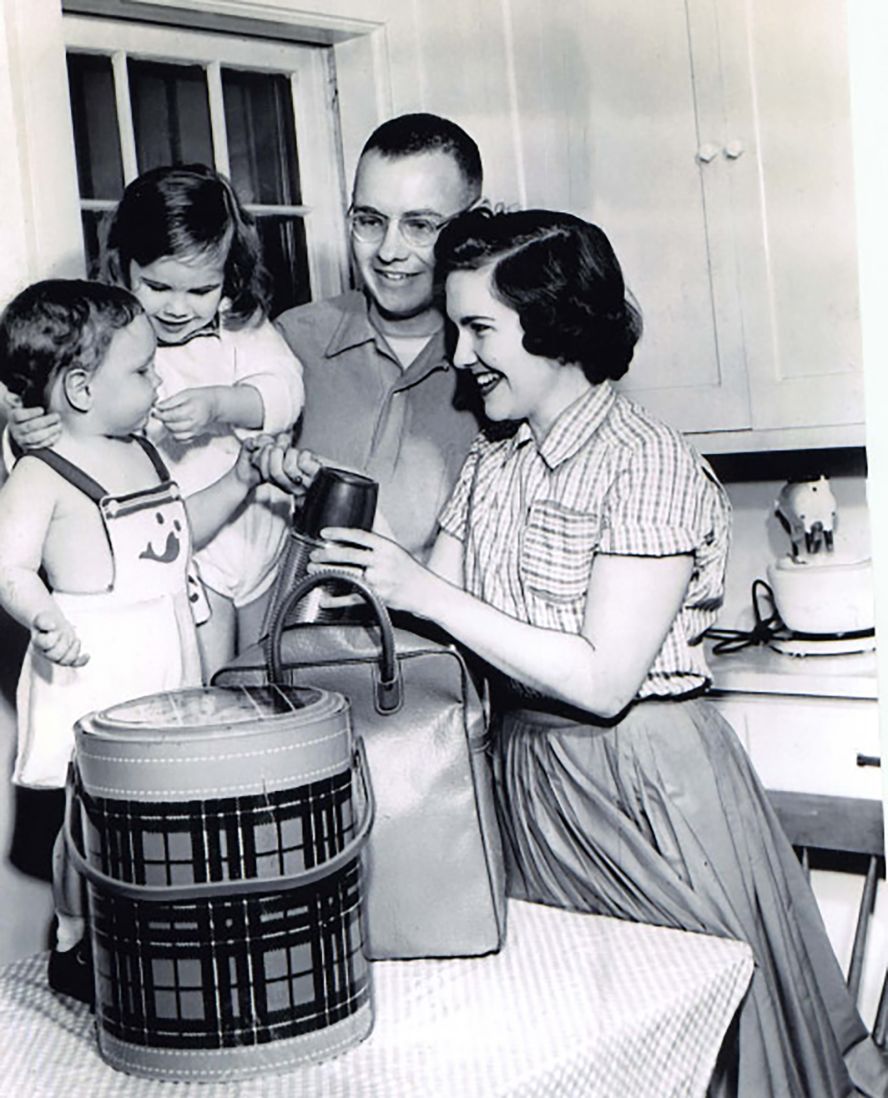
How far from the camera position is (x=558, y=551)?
1239 mm

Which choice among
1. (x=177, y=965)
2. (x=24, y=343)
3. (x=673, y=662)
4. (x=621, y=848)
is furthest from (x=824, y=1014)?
(x=24, y=343)

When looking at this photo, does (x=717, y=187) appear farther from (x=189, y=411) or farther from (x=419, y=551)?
(x=189, y=411)

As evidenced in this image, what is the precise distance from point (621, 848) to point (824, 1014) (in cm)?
27

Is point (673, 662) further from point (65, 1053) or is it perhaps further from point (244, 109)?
point (244, 109)

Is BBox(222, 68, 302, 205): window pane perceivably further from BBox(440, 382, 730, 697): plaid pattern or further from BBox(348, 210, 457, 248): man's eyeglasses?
BBox(440, 382, 730, 697): plaid pattern

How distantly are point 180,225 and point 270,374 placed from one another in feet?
0.56

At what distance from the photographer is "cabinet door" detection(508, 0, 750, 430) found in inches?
69.8

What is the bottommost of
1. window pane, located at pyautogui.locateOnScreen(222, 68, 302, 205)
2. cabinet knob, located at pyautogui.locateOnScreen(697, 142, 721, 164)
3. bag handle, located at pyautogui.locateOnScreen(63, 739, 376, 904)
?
bag handle, located at pyautogui.locateOnScreen(63, 739, 376, 904)

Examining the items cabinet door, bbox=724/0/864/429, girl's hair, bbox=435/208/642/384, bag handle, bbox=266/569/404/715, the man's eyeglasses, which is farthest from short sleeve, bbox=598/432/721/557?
cabinet door, bbox=724/0/864/429

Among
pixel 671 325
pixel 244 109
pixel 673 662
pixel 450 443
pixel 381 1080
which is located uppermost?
pixel 244 109

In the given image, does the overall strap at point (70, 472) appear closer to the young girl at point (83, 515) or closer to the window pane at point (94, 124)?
the young girl at point (83, 515)

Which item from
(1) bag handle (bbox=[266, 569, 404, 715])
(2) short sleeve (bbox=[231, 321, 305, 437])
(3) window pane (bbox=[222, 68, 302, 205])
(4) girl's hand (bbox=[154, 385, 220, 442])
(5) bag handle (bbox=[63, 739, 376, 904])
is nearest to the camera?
(5) bag handle (bbox=[63, 739, 376, 904])

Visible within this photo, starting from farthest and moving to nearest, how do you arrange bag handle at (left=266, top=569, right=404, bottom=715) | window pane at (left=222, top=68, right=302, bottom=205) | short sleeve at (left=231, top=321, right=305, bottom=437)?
window pane at (left=222, top=68, right=302, bottom=205)
short sleeve at (left=231, top=321, right=305, bottom=437)
bag handle at (left=266, top=569, right=404, bottom=715)

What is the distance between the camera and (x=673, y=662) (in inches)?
49.5
